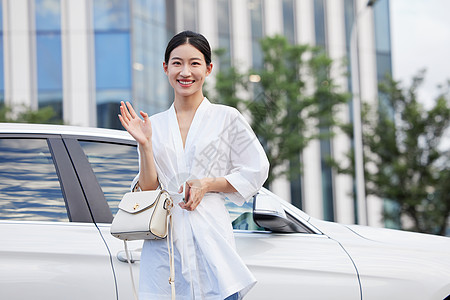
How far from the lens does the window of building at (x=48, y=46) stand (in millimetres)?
21094

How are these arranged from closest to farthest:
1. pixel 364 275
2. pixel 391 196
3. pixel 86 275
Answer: pixel 86 275 → pixel 364 275 → pixel 391 196

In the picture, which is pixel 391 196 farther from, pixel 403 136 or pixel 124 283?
pixel 124 283

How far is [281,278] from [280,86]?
14334 millimetres

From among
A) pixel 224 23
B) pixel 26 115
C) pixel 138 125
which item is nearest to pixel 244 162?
pixel 138 125

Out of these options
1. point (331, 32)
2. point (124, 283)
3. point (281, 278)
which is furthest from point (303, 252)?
point (331, 32)

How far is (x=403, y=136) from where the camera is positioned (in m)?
18.4

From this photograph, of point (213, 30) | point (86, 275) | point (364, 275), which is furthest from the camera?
point (213, 30)

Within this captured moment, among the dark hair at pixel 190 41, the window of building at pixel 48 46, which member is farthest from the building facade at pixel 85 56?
the dark hair at pixel 190 41

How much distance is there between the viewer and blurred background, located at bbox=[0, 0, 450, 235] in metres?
18.3

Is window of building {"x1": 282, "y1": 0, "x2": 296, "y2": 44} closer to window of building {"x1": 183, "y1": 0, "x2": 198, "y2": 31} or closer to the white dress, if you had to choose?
window of building {"x1": 183, "y1": 0, "x2": 198, "y2": 31}

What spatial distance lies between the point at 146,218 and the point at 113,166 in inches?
39.4

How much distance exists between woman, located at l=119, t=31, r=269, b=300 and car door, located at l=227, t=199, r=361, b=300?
0.60 m

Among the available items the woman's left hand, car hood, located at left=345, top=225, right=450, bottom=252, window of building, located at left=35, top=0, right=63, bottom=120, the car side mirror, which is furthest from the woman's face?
window of building, located at left=35, top=0, right=63, bottom=120

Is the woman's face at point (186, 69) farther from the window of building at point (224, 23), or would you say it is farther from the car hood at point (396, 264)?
the window of building at point (224, 23)
